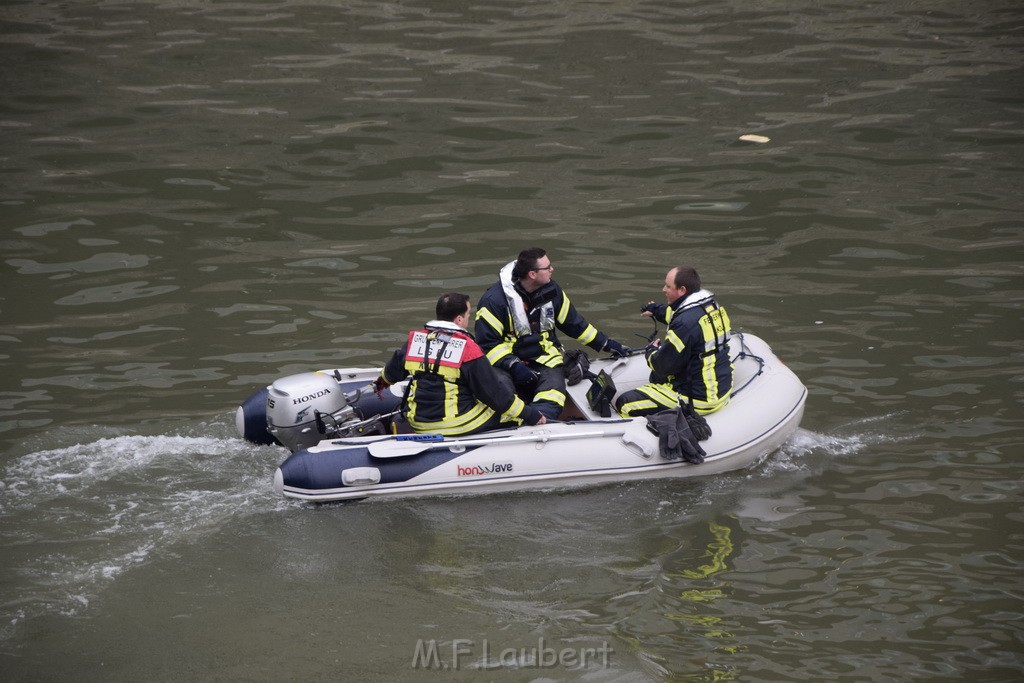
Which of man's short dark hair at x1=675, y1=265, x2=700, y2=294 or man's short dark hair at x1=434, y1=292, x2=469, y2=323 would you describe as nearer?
man's short dark hair at x1=434, y1=292, x2=469, y2=323

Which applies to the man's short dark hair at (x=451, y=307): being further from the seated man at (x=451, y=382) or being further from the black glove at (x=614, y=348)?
the black glove at (x=614, y=348)

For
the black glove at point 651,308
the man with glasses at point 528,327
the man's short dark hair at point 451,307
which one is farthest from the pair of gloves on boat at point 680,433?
the man's short dark hair at point 451,307

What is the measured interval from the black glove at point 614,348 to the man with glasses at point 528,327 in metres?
0.44

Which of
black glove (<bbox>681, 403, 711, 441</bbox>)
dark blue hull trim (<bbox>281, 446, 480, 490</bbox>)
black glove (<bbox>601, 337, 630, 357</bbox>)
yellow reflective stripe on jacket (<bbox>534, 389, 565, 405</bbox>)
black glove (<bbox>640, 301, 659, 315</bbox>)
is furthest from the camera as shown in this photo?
black glove (<bbox>601, 337, 630, 357</bbox>)

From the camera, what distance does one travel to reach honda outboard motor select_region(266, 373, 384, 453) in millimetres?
7043

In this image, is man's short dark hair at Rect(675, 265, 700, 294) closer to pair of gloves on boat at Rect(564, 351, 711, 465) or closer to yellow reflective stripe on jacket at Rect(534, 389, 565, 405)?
pair of gloves on boat at Rect(564, 351, 711, 465)

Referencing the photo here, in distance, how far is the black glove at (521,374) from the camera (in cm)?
750

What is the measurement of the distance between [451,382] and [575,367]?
1.15m

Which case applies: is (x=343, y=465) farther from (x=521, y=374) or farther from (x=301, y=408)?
(x=521, y=374)

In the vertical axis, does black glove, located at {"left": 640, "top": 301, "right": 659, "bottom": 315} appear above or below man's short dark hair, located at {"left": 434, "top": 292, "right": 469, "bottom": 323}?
below

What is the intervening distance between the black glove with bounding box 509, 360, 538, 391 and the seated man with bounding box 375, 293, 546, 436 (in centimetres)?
36

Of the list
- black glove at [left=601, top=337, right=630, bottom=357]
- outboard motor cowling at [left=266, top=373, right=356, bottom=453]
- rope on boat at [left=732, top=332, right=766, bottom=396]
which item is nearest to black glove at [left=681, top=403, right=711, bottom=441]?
rope on boat at [left=732, top=332, right=766, bottom=396]

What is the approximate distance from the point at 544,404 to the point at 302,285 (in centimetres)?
353

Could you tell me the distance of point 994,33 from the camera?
A: 15906 millimetres
